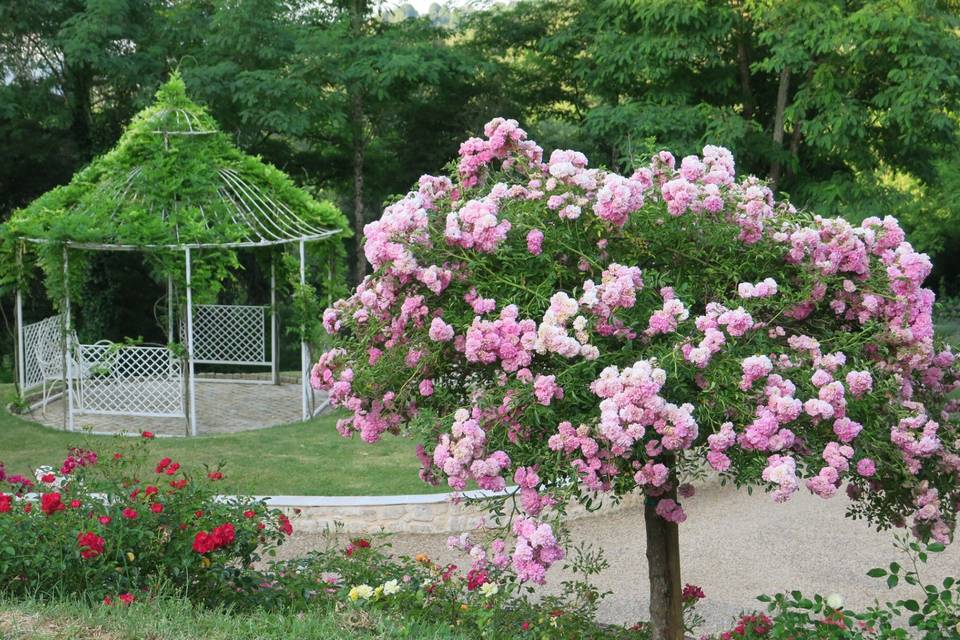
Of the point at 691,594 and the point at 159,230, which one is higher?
the point at 159,230

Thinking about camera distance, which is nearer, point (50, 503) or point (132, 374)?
point (50, 503)

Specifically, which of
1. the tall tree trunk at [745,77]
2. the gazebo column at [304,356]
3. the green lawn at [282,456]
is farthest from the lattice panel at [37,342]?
the tall tree trunk at [745,77]

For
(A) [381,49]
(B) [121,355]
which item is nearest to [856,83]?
(A) [381,49]

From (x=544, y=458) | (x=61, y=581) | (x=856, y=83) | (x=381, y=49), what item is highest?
(x=381, y=49)

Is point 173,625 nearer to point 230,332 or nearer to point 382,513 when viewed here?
point 382,513

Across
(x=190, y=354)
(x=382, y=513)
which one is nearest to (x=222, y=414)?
(x=190, y=354)

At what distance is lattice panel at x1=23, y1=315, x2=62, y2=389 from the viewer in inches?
470

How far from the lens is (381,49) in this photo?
17469mm

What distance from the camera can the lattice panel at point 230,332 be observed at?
1416 centimetres

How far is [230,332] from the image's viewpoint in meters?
14.3

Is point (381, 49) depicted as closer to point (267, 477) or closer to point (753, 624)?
point (267, 477)

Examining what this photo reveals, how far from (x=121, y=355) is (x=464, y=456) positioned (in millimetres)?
8666

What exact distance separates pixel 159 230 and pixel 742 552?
6606mm

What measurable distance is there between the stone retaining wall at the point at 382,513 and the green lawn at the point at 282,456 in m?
0.69
